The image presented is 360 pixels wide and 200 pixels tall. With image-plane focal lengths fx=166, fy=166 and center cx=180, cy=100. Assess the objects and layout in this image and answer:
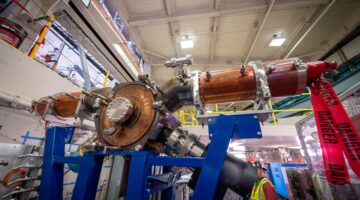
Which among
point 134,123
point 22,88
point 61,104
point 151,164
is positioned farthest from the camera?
point 22,88

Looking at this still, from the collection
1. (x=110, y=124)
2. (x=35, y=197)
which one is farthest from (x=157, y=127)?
(x=35, y=197)

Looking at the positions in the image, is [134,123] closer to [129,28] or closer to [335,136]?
[335,136]

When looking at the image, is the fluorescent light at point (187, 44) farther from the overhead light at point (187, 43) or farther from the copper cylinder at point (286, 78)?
the copper cylinder at point (286, 78)

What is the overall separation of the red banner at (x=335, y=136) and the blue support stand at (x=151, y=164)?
0.33m

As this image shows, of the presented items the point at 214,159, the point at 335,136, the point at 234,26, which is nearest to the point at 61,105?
the point at 214,159

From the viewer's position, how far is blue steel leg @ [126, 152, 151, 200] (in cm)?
75

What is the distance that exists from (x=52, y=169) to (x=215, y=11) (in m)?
3.83

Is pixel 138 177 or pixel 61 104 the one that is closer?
pixel 138 177

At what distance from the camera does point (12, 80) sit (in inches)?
51.6

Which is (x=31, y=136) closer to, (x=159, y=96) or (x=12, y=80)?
(x=12, y=80)

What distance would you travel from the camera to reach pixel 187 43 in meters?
4.61

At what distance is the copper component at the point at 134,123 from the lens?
0.90m

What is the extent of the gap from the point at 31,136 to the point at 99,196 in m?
0.96

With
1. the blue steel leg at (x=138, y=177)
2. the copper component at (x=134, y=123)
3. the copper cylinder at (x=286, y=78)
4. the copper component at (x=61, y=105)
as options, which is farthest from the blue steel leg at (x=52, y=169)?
the copper cylinder at (x=286, y=78)
